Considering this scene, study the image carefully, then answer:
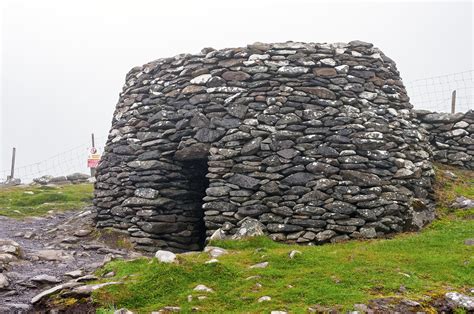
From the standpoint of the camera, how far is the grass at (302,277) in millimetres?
5574

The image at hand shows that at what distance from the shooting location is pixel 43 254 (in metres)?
8.80

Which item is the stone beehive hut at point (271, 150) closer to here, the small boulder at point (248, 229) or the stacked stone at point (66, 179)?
the small boulder at point (248, 229)

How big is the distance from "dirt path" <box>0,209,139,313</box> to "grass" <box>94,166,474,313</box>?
0.99 m

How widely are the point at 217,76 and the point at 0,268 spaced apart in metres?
5.82

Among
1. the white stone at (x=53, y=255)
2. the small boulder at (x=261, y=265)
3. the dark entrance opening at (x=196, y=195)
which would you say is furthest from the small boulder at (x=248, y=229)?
the white stone at (x=53, y=255)

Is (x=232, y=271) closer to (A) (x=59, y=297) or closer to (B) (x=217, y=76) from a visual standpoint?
(A) (x=59, y=297)

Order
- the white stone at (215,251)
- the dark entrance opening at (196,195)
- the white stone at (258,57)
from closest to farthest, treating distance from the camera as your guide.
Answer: the white stone at (215,251) → the white stone at (258,57) → the dark entrance opening at (196,195)

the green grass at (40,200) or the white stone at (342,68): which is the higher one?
the white stone at (342,68)

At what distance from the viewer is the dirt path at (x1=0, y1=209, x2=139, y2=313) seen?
262 inches

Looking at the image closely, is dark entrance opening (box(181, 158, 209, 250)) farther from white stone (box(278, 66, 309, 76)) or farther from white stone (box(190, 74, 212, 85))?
white stone (box(278, 66, 309, 76))

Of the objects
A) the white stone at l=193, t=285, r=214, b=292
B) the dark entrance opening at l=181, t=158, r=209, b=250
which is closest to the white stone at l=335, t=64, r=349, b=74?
the dark entrance opening at l=181, t=158, r=209, b=250

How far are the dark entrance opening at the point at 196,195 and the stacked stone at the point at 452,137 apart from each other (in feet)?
19.2

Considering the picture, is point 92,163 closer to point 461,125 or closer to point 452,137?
point 452,137

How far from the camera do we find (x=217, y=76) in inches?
420
